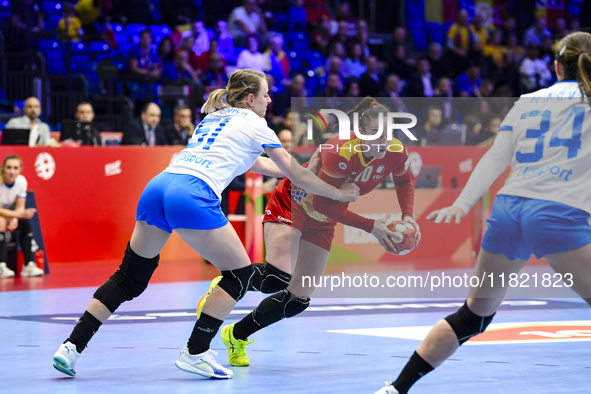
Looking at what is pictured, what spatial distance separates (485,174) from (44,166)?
780cm

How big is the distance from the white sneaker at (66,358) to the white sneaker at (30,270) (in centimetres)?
525

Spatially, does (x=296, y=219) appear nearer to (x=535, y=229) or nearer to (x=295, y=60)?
(x=535, y=229)

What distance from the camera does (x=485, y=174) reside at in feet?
11.2

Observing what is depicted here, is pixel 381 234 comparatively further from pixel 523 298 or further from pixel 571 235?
pixel 523 298

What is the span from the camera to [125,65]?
517 inches

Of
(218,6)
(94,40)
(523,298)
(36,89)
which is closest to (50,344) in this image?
(523,298)

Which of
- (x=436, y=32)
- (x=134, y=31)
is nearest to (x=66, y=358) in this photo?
(x=134, y=31)

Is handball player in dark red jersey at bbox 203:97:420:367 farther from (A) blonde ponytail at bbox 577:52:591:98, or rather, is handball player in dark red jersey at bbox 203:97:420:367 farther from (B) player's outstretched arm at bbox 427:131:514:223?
(A) blonde ponytail at bbox 577:52:591:98

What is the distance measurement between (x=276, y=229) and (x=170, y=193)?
115 centimetres

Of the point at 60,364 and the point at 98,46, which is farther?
the point at 98,46

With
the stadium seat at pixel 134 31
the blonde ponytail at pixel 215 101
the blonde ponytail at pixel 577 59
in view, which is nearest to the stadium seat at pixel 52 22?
the stadium seat at pixel 134 31

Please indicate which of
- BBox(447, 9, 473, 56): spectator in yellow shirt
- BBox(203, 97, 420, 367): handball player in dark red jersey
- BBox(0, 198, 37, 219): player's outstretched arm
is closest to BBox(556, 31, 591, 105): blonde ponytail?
BBox(203, 97, 420, 367): handball player in dark red jersey

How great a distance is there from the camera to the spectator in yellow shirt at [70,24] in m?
13.4

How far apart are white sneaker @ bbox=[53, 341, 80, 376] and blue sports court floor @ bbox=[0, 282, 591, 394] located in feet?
0.19
